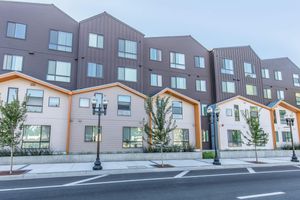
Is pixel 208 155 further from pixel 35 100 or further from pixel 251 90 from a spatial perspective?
pixel 35 100

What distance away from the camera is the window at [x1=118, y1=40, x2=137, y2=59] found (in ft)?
79.0

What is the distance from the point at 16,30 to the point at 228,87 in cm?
2646

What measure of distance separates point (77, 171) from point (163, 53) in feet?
61.0

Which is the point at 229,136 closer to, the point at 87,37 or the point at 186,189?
the point at 186,189

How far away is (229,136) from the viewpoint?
85.5 feet

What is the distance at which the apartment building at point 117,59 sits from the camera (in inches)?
814

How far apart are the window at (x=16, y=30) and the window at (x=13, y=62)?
86.3 inches

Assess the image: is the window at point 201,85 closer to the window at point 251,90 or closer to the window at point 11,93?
the window at point 251,90

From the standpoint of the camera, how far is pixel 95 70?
73.8 feet

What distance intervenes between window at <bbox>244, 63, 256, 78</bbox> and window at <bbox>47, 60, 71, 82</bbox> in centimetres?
2451

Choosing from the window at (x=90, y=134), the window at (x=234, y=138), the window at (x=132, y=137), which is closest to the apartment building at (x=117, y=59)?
the window at (x=90, y=134)

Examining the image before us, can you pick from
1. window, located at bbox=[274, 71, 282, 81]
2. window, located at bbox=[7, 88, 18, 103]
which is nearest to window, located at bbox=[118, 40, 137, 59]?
window, located at bbox=[7, 88, 18, 103]

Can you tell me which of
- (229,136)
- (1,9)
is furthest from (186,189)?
(1,9)

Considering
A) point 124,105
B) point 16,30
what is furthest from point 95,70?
point 16,30
